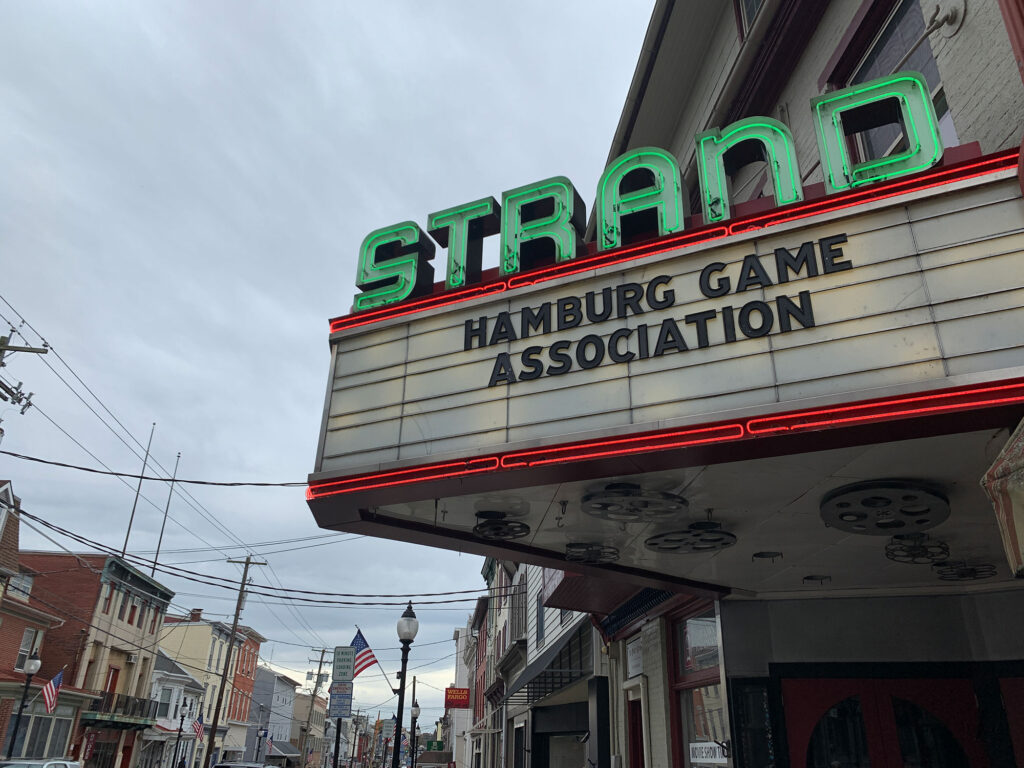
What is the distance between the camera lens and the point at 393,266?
8.88 metres

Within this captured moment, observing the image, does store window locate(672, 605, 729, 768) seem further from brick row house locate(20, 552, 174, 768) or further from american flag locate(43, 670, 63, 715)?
brick row house locate(20, 552, 174, 768)

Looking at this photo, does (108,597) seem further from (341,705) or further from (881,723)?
(881,723)

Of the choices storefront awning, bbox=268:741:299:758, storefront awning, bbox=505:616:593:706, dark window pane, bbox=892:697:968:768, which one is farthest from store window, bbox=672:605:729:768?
storefront awning, bbox=268:741:299:758

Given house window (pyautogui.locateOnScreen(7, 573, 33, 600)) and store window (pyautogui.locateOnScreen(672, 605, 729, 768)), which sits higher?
house window (pyautogui.locateOnScreen(7, 573, 33, 600))

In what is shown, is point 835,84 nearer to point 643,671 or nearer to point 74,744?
point 643,671

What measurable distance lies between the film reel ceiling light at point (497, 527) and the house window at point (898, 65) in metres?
5.61

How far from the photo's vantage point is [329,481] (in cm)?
758

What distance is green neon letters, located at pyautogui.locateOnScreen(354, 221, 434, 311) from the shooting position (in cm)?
870

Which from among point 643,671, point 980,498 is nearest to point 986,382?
point 980,498

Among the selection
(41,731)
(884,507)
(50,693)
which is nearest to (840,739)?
(884,507)

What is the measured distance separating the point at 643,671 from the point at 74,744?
38980 mm

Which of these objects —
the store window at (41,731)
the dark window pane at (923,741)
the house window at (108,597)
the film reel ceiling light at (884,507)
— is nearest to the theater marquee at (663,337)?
the film reel ceiling light at (884,507)

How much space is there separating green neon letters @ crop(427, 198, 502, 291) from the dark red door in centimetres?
958

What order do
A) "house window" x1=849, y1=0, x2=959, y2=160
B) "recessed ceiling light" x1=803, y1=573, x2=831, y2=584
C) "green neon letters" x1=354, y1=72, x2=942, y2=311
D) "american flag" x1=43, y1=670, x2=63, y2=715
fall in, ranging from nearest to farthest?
"green neon letters" x1=354, y1=72, x2=942, y2=311, "house window" x1=849, y1=0, x2=959, y2=160, "recessed ceiling light" x1=803, y1=573, x2=831, y2=584, "american flag" x1=43, y1=670, x2=63, y2=715
